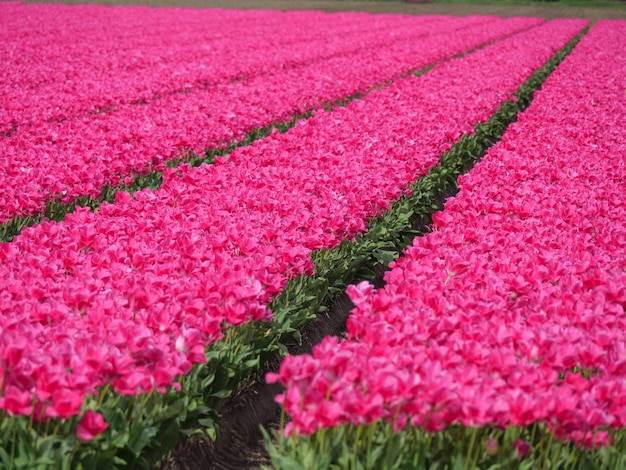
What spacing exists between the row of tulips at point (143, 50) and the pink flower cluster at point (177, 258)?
14.7 feet

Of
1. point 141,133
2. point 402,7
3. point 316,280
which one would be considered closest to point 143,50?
point 141,133

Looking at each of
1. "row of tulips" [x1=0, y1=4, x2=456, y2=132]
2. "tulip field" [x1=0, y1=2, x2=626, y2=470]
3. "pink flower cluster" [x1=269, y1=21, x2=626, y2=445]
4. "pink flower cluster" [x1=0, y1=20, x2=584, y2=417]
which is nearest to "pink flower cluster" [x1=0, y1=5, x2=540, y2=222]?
"tulip field" [x1=0, y1=2, x2=626, y2=470]

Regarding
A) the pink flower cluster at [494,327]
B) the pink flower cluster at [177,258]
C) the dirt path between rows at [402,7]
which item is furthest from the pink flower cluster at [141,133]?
the dirt path between rows at [402,7]

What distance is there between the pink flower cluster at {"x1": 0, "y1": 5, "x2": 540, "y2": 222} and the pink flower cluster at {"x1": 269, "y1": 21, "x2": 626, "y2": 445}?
3.59 metres

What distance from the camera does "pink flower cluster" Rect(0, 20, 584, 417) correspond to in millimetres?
3449

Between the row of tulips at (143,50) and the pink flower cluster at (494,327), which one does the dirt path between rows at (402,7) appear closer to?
the row of tulips at (143,50)

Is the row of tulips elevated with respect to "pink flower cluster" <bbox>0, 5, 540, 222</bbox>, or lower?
elevated

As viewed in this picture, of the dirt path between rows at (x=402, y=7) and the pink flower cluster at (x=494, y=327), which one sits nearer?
the pink flower cluster at (x=494, y=327)

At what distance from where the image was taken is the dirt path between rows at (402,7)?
4568cm

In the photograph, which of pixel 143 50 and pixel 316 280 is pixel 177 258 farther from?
pixel 143 50

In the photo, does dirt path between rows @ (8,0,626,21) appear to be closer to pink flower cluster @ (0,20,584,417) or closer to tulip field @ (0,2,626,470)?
tulip field @ (0,2,626,470)

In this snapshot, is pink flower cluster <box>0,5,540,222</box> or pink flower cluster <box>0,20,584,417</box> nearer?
pink flower cluster <box>0,20,584,417</box>

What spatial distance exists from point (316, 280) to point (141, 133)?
4825mm

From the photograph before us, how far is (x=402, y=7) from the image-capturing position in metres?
49.6
